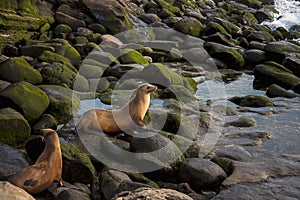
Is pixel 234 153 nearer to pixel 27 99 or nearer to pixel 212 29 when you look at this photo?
pixel 27 99

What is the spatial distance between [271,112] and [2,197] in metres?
7.98

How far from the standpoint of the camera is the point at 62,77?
1087cm

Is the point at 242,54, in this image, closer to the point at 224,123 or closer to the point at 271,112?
the point at 271,112

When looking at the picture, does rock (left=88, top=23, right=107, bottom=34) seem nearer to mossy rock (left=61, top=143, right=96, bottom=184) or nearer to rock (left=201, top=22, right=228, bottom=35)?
rock (left=201, top=22, right=228, bottom=35)

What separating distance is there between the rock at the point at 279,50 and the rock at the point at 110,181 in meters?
11.6

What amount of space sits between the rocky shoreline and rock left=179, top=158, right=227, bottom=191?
0.05 feet

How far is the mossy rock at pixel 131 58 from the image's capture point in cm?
1371

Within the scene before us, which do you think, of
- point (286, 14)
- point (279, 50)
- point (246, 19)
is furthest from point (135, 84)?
point (286, 14)

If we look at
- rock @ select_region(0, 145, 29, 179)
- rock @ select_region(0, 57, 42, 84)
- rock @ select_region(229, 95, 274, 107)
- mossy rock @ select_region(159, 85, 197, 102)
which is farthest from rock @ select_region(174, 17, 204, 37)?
rock @ select_region(0, 145, 29, 179)

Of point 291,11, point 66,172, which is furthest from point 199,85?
point 291,11

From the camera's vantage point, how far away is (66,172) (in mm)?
6074

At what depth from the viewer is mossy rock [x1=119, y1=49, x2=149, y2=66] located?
45.0ft

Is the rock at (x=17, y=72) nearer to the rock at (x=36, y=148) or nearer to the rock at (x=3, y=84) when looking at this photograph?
the rock at (x=3, y=84)

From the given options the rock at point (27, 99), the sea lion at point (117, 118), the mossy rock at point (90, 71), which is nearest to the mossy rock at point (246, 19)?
the mossy rock at point (90, 71)
